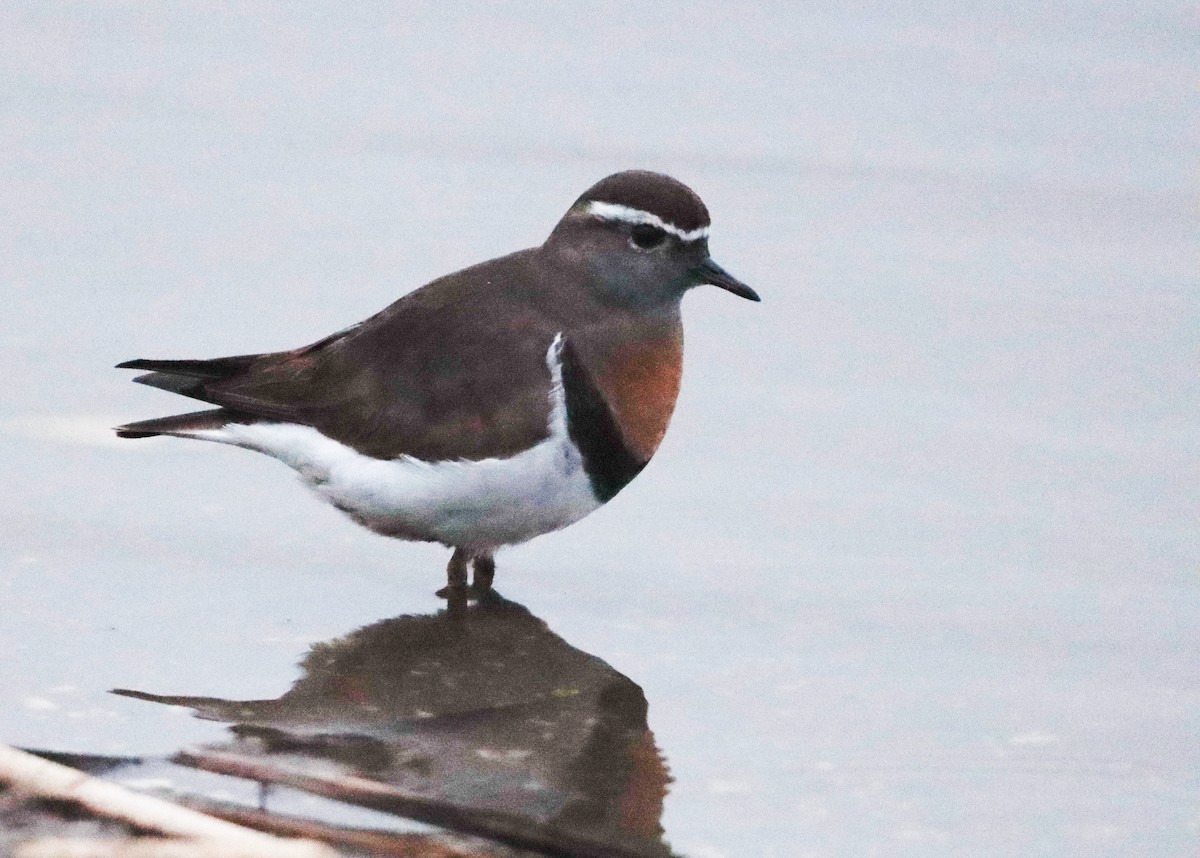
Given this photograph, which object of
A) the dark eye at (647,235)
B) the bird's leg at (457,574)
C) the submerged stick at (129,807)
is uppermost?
the dark eye at (647,235)

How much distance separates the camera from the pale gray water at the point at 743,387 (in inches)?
227

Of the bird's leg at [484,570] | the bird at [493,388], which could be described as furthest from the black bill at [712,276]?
the bird's leg at [484,570]

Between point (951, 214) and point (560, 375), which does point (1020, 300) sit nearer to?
point (951, 214)

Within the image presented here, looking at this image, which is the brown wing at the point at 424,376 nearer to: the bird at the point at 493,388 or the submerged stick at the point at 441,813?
the bird at the point at 493,388

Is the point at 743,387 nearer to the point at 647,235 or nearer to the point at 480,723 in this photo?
the point at 647,235

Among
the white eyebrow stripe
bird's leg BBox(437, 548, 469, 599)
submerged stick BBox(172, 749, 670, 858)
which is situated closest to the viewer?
submerged stick BBox(172, 749, 670, 858)

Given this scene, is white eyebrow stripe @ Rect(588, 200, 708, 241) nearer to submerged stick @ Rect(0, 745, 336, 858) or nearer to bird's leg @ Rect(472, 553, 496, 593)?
bird's leg @ Rect(472, 553, 496, 593)

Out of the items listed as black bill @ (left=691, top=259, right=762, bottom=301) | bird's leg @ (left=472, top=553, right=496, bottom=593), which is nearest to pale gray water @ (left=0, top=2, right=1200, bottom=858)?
bird's leg @ (left=472, top=553, right=496, bottom=593)

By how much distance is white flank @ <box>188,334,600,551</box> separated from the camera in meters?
6.41

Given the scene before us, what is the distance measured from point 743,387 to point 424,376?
160 centimetres

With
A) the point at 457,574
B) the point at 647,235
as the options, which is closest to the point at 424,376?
the point at 457,574

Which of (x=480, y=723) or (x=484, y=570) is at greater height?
(x=484, y=570)

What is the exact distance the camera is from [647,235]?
272 inches

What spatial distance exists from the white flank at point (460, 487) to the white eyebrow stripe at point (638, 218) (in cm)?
52
